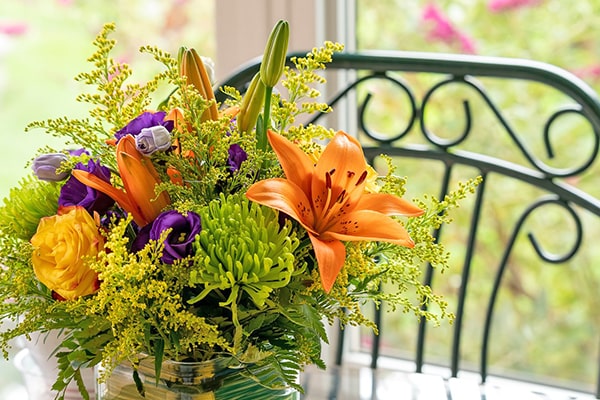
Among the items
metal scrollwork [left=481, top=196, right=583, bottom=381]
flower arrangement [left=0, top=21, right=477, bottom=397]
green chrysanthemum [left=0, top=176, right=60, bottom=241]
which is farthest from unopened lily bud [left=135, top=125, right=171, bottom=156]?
metal scrollwork [left=481, top=196, right=583, bottom=381]

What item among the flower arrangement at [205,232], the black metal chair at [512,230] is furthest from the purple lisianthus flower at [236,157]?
the black metal chair at [512,230]

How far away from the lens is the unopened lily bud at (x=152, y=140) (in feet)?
2.26

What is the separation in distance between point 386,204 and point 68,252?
0.25m

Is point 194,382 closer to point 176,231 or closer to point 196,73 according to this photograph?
point 176,231

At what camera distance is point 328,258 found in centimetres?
66

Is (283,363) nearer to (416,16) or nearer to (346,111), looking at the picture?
(346,111)

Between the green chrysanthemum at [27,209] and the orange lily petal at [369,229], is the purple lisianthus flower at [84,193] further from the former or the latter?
the orange lily petal at [369,229]

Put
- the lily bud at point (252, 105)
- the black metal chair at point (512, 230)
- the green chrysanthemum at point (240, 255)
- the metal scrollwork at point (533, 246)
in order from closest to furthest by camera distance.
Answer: the green chrysanthemum at point (240, 255), the lily bud at point (252, 105), the metal scrollwork at point (533, 246), the black metal chair at point (512, 230)

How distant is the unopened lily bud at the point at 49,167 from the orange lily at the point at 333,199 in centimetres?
19

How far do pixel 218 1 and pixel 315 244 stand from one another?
4.33 feet

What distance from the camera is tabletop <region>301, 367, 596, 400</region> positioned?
1090 millimetres

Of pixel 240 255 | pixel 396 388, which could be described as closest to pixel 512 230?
pixel 396 388

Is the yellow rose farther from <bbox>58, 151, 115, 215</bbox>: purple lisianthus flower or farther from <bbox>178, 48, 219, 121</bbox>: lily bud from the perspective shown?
<bbox>178, 48, 219, 121</bbox>: lily bud

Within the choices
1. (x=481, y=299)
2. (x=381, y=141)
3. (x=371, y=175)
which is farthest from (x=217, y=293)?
(x=481, y=299)
